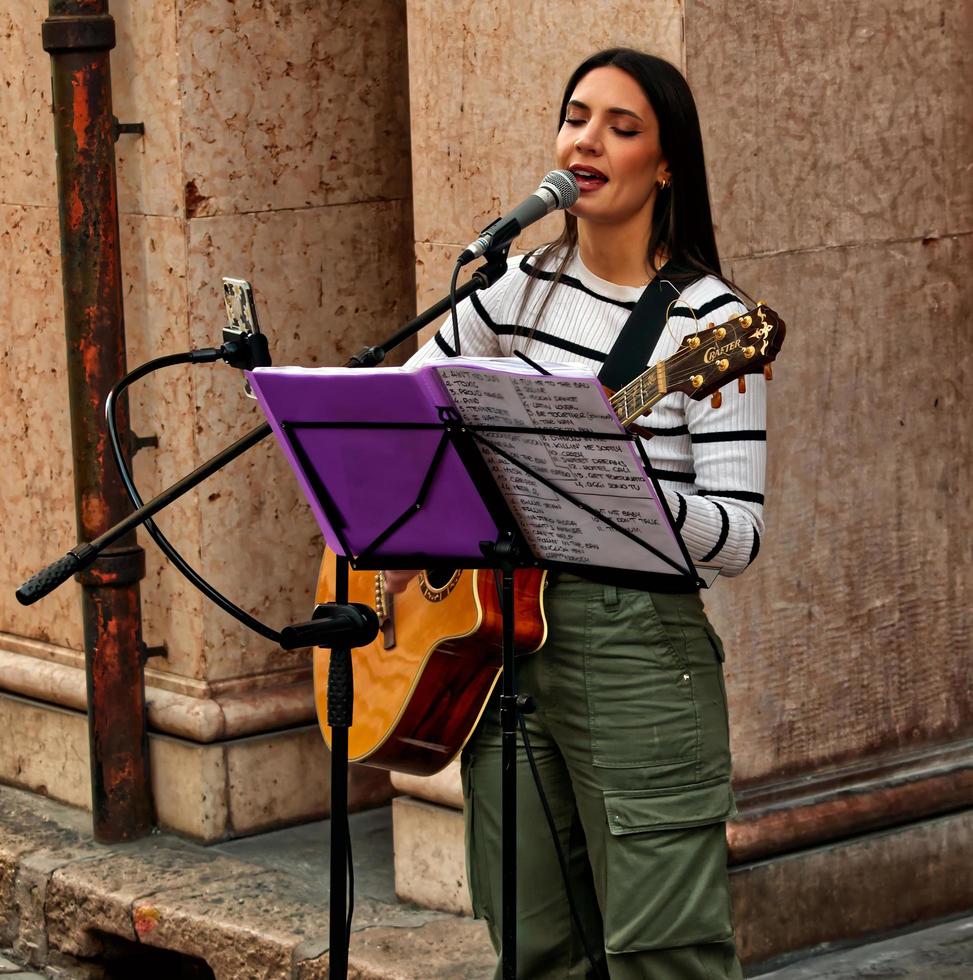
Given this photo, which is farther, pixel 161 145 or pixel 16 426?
pixel 16 426

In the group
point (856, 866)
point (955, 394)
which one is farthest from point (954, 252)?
point (856, 866)

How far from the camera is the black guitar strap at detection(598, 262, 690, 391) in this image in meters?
3.09

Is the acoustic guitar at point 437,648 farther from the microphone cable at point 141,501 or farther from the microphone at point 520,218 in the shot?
the microphone cable at point 141,501

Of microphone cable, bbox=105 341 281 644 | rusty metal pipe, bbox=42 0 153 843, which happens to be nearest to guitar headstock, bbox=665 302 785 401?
microphone cable, bbox=105 341 281 644

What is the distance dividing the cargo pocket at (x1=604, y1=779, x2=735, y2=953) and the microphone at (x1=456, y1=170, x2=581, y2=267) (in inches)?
35.7

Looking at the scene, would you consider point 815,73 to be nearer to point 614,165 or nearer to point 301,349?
point 614,165

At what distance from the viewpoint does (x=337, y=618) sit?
9.74 ft

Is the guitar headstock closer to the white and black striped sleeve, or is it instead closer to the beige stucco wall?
the white and black striped sleeve

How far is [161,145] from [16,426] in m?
0.99

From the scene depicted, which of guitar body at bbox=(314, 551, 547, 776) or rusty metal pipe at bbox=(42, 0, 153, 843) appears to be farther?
rusty metal pipe at bbox=(42, 0, 153, 843)

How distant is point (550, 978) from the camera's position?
3.42 metres

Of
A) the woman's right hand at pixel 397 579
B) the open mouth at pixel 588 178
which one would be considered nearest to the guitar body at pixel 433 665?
the woman's right hand at pixel 397 579

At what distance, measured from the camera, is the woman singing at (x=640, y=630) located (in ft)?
10.4

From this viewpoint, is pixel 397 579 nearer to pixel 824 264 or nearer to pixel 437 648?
pixel 437 648
